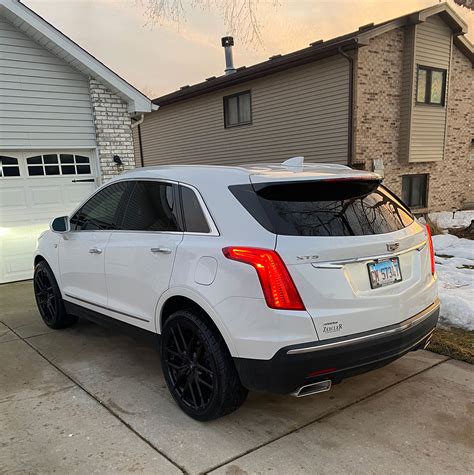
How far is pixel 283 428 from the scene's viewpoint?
2.94 metres

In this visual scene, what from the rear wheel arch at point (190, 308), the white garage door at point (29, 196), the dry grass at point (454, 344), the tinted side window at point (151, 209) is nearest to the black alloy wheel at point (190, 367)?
the rear wheel arch at point (190, 308)

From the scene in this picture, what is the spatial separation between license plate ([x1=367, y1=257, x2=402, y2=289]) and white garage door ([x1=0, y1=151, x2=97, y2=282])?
6830mm

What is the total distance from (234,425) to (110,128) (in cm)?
681

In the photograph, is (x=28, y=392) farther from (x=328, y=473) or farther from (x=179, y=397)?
(x=328, y=473)

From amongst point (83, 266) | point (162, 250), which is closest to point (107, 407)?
point (162, 250)

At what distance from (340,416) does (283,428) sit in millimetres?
443

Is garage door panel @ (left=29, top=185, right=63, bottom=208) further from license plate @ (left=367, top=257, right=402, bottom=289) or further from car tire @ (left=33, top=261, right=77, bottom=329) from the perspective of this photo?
license plate @ (left=367, top=257, right=402, bottom=289)

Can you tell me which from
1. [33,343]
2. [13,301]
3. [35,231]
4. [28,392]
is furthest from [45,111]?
[28,392]

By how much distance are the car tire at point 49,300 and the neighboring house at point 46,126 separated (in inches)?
115

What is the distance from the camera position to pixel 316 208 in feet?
8.96

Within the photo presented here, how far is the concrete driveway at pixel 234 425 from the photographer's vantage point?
258cm

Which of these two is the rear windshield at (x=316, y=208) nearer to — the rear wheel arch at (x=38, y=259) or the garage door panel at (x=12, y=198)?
the rear wheel arch at (x=38, y=259)

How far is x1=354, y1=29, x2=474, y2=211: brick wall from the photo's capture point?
11.7 metres

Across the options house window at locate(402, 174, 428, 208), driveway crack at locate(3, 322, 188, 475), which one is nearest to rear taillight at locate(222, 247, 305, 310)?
driveway crack at locate(3, 322, 188, 475)
